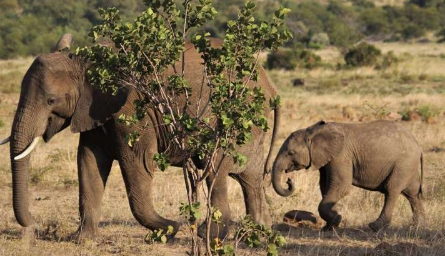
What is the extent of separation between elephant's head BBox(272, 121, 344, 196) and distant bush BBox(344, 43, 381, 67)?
21980mm

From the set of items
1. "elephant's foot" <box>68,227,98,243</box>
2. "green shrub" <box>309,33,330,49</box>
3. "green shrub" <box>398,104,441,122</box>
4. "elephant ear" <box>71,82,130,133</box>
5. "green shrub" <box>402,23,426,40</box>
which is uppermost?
"green shrub" <box>402,23,426,40</box>

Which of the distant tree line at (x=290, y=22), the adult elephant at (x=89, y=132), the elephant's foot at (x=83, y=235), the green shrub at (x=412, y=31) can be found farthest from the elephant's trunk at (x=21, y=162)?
the green shrub at (x=412, y=31)

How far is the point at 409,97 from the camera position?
20.6 meters

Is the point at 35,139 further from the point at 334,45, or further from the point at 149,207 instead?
the point at 334,45

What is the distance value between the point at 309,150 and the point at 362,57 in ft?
73.8

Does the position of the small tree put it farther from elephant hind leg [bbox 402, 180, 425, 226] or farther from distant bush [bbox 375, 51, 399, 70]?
distant bush [bbox 375, 51, 399, 70]

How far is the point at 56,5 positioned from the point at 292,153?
53.0 meters

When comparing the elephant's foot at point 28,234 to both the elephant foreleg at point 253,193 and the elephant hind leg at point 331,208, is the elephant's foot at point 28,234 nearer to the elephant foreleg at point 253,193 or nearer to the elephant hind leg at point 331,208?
the elephant foreleg at point 253,193

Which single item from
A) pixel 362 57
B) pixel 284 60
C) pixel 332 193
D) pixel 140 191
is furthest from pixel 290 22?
pixel 140 191

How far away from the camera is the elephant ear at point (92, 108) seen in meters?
7.55

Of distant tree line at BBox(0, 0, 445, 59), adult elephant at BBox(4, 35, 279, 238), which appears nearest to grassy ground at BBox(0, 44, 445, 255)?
adult elephant at BBox(4, 35, 279, 238)

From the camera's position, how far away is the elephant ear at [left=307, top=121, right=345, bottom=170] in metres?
9.38

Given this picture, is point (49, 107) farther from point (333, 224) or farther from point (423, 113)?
point (423, 113)

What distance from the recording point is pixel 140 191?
25.3 feet
